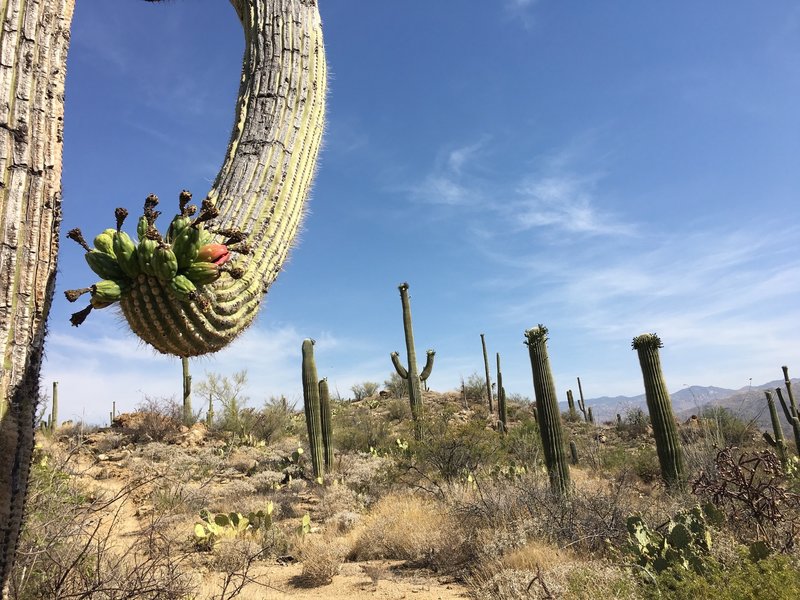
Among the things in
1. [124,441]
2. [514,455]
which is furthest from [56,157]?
[124,441]

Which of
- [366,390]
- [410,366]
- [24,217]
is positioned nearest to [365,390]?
[366,390]

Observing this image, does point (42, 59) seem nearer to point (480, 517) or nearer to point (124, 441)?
point (480, 517)

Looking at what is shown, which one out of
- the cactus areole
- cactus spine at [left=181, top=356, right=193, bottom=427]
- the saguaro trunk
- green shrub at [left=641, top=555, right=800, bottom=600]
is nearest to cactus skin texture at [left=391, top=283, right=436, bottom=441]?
cactus spine at [left=181, top=356, right=193, bottom=427]

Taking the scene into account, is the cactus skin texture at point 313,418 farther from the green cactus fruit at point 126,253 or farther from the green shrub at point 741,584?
the green cactus fruit at point 126,253

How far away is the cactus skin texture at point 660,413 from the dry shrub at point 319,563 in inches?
237

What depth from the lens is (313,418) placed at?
12844 millimetres

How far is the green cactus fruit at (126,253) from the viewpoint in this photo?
216cm

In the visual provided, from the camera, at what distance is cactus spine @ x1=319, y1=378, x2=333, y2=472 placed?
1301 centimetres

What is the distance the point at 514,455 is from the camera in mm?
14398

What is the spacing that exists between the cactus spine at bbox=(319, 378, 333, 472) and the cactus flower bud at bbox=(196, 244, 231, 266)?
37.3 feet

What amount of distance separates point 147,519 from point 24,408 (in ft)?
29.6

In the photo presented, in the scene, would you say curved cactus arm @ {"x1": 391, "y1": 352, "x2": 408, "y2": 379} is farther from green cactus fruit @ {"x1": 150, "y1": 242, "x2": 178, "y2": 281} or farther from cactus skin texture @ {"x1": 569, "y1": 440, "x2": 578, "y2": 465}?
green cactus fruit @ {"x1": 150, "y1": 242, "x2": 178, "y2": 281}

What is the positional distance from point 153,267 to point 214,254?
0.79 feet

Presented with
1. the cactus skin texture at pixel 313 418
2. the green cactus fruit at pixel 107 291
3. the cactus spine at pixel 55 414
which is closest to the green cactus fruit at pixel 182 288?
the green cactus fruit at pixel 107 291
